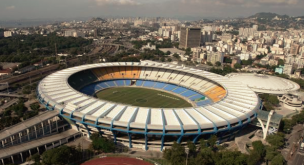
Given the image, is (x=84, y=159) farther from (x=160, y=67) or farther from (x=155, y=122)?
(x=160, y=67)

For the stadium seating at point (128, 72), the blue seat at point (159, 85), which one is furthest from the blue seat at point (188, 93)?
the stadium seating at point (128, 72)

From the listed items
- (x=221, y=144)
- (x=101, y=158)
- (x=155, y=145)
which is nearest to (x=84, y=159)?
(x=101, y=158)

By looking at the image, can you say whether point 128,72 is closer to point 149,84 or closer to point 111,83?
point 111,83

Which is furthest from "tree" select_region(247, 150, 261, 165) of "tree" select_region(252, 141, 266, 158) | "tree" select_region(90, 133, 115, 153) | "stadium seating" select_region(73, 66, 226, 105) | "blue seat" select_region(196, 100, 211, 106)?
"stadium seating" select_region(73, 66, 226, 105)

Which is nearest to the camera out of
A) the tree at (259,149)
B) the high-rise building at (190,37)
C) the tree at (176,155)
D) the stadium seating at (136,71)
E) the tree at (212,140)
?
the tree at (176,155)

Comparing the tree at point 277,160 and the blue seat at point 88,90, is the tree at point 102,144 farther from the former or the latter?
the blue seat at point 88,90

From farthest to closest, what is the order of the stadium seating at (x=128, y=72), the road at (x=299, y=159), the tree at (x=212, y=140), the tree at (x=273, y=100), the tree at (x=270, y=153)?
1. the stadium seating at (x=128, y=72)
2. the tree at (x=273, y=100)
3. the road at (x=299, y=159)
4. the tree at (x=212, y=140)
5. the tree at (x=270, y=153)
